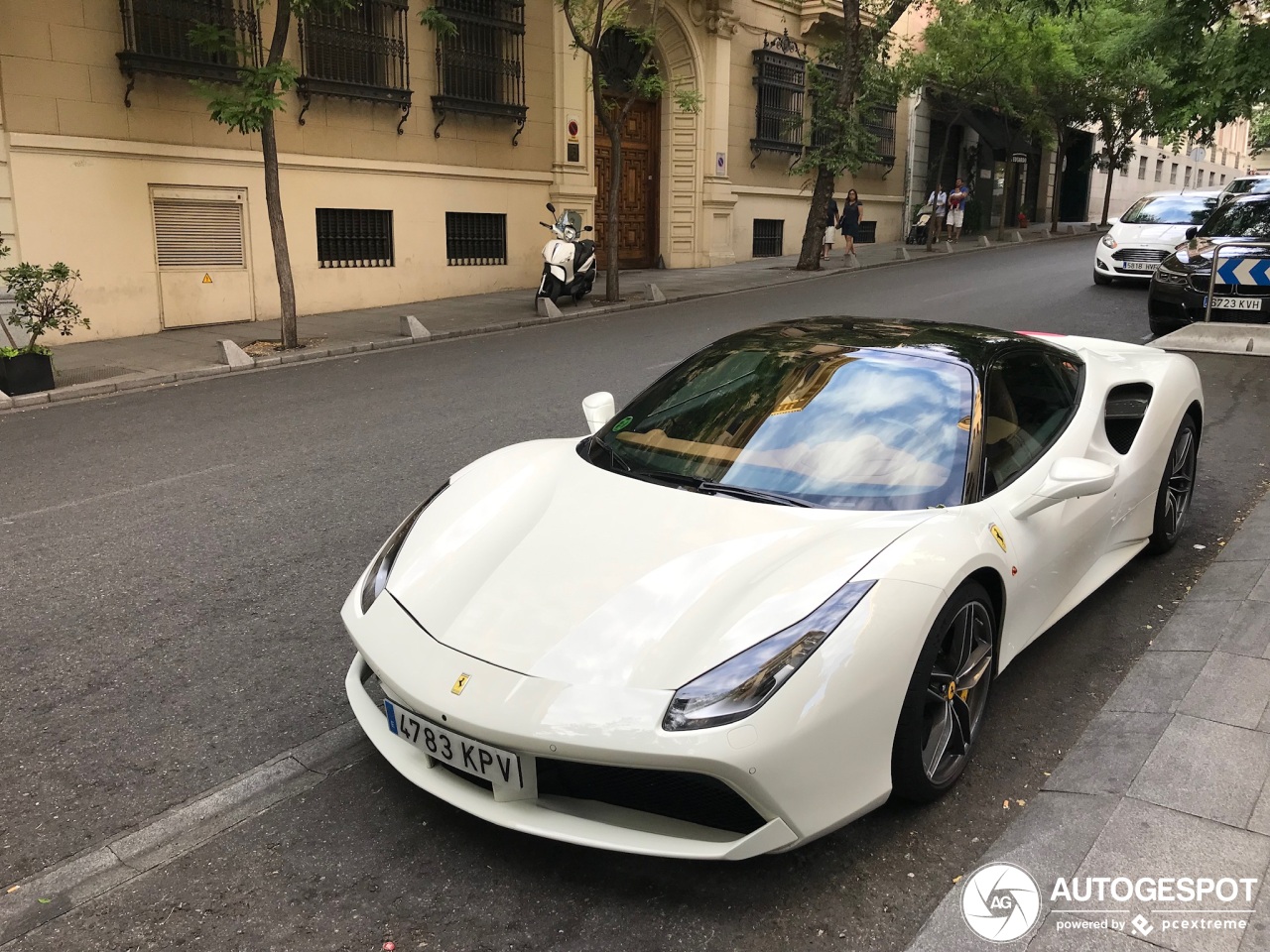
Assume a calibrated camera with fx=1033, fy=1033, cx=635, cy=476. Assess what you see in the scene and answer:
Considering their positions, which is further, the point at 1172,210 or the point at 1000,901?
the point at 1172,210

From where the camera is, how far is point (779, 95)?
83.3ft

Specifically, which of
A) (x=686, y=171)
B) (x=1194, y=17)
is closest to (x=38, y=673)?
(x=1194, y=17)

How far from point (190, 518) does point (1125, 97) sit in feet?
106

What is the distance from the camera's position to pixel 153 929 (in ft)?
8.41

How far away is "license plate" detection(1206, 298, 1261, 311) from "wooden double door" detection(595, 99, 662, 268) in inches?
540

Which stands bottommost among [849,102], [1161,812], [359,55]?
[1161,812]

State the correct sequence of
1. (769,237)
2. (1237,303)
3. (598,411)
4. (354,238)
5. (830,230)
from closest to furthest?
(598,411) → (1237,303) → (354,238) → (769,237) → (830,230)

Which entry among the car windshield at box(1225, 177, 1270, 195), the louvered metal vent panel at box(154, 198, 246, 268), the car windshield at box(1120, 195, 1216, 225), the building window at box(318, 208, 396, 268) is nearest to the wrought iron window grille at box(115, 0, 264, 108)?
the louvered metal vent panel at box(154, 198, 246, 268)

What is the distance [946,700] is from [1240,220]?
41.4 feet

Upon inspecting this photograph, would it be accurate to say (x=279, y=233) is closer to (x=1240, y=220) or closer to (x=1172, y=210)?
(x=1240, y=220)

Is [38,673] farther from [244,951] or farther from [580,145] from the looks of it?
[580,145]

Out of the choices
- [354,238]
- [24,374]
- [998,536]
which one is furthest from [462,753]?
[354,238]

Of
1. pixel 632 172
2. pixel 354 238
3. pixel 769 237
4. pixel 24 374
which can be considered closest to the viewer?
pixel 24 374

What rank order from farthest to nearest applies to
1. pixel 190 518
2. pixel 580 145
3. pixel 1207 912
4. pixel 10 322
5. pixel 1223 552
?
1. pixel 580 145
2. pixel 10 322
3. pixel 190 518
4. pixel 1223 552
5. pixel 1207 912
